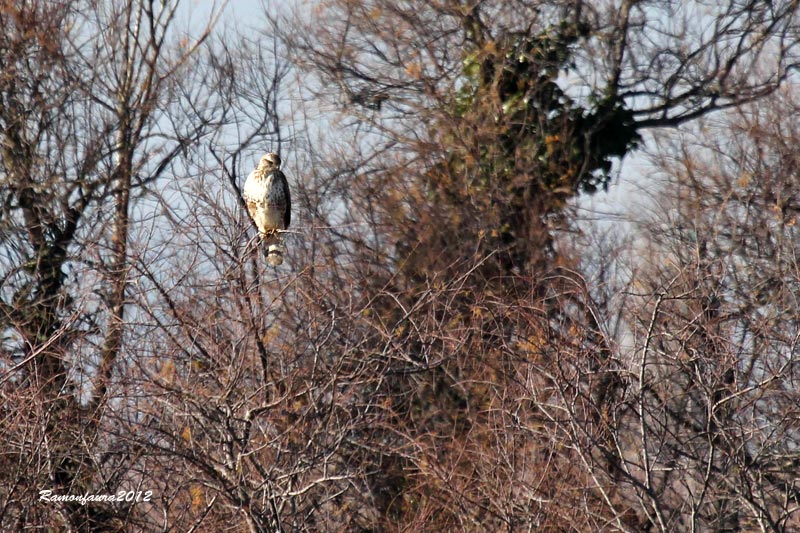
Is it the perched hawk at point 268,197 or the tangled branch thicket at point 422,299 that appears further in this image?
the perched hawk at point 268,197

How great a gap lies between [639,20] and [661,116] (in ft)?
3.68

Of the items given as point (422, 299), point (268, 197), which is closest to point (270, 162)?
point (268, 197)

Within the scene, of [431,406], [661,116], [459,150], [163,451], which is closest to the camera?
[163,451]

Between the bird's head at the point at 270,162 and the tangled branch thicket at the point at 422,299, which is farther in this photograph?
the bird's head at the point at 270,162

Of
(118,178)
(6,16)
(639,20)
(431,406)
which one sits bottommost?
(431,406)

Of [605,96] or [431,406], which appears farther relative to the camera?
[605,96]

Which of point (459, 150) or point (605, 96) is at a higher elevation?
point (605, 96)

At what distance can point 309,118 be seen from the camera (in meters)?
15.7

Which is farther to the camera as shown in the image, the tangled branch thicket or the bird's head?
the bird's head

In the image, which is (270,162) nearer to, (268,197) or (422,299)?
(268,197)

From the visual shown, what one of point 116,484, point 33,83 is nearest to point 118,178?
point 33,83

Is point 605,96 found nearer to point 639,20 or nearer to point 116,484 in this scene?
point 639,20

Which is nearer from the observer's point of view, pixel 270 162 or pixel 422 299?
pixel 422 299

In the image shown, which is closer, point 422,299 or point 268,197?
point 422,299
